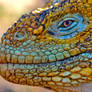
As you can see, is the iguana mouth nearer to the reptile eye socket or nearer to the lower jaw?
the lower jaw

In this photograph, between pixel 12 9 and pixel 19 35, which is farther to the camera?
pixel 12 9

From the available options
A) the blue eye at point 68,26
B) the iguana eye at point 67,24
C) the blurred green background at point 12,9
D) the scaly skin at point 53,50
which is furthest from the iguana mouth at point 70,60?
the blurred green background at point 12,9

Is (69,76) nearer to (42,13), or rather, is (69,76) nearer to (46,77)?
(46,77)

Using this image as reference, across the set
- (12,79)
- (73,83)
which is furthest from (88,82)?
(12,79)

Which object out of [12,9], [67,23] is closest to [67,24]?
[67,23]

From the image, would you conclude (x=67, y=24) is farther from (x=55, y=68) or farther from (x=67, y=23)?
(x=55, y=68)

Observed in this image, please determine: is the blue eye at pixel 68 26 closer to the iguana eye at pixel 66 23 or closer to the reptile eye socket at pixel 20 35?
the iguana eye at pixel 66 23

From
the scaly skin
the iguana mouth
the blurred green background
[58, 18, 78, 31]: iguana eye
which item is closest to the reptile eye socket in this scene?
the scaly skin

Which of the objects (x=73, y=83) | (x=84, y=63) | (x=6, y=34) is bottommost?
(x=73, y=83)
